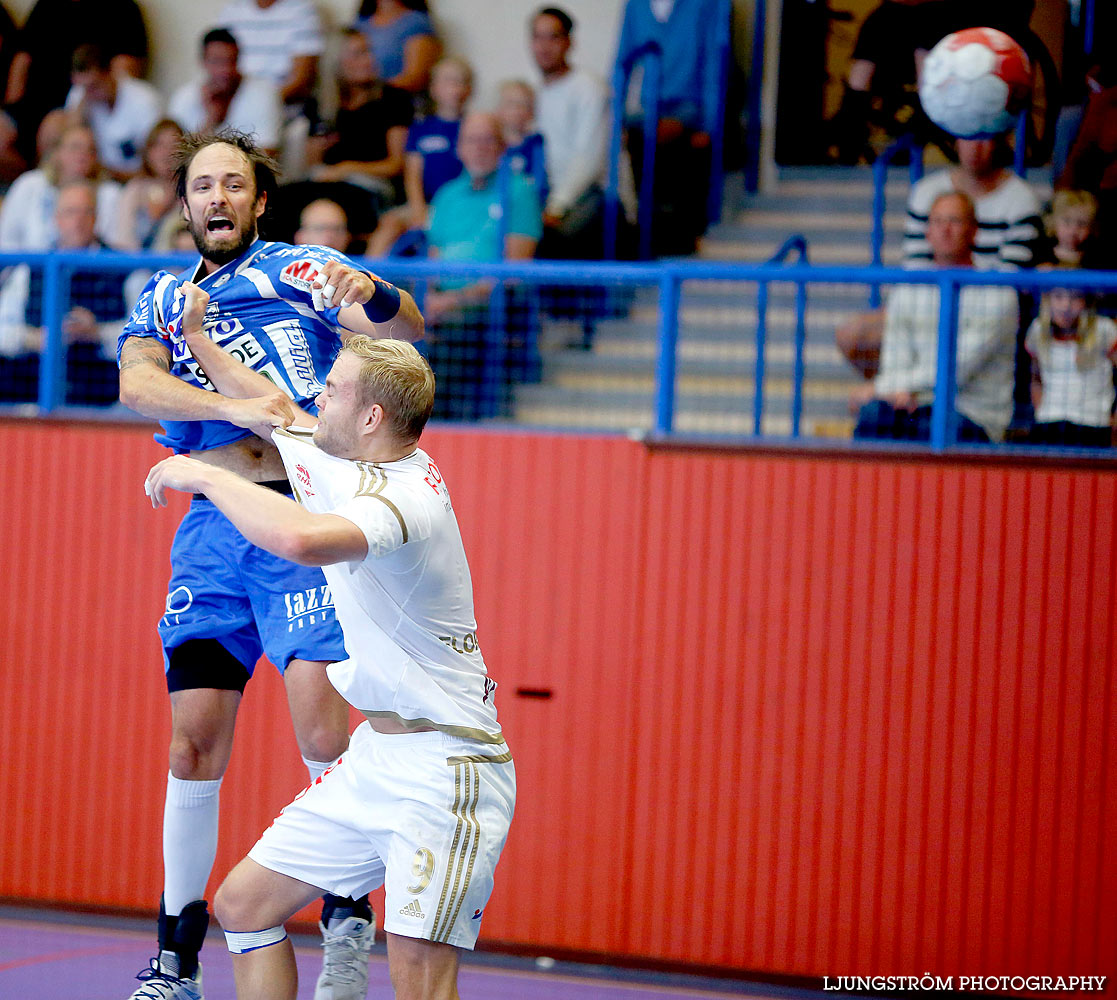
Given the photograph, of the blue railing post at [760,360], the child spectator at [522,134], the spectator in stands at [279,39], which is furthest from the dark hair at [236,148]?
the spectator in stands at [279,39]

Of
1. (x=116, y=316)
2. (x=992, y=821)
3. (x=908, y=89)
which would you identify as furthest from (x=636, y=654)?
(x=908, y=89)

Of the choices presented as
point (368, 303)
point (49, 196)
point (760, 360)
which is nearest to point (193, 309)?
point (368, 303)

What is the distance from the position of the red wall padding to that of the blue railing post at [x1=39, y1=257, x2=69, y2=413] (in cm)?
82

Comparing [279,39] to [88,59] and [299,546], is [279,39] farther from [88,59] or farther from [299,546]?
[299,546]

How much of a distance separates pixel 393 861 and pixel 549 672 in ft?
8.17

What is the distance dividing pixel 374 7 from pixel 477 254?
2.74 meters

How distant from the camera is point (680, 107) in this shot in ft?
26.3

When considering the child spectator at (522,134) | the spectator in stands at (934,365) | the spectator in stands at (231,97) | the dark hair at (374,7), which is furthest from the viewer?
the dark hair at (374,7)

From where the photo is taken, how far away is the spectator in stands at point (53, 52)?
29.3 feet

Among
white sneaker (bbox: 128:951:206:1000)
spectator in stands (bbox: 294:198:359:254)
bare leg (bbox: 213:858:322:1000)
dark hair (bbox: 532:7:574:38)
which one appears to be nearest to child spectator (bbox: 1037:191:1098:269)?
dark hair (bbox: 532:7:574:38)

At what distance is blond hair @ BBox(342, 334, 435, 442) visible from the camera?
3000 millimetres

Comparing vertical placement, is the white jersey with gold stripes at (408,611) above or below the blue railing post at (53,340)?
below

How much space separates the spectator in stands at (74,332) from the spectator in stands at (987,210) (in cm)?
363

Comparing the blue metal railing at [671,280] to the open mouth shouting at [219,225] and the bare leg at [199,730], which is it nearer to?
the open mouth shouting at [219,225]
